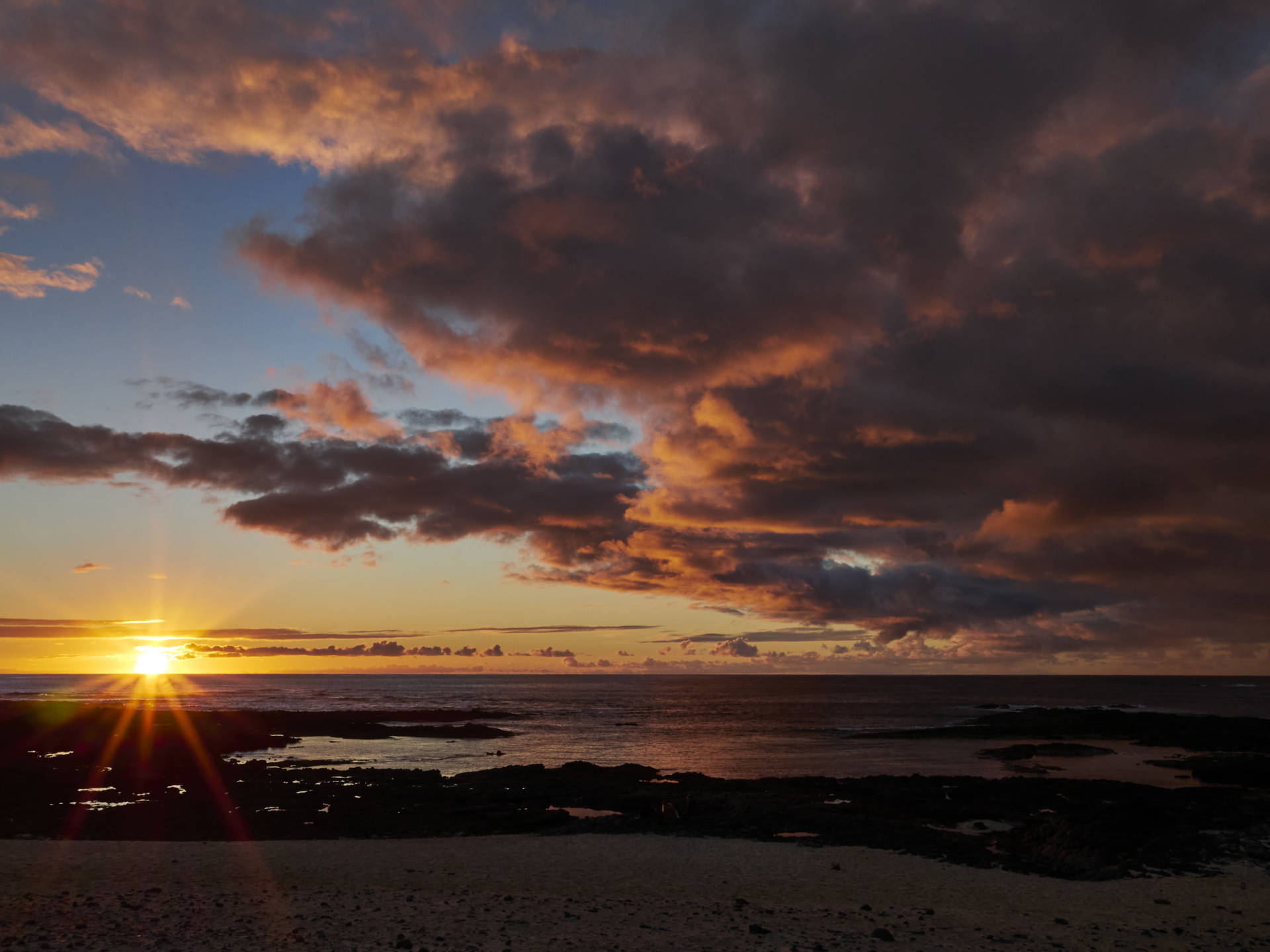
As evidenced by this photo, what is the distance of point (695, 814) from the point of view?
89.7 ft

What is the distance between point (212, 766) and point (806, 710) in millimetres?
77190

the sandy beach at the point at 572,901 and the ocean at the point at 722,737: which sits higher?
the sandy beach at the point at 572,901

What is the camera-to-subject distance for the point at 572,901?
54.4 feet

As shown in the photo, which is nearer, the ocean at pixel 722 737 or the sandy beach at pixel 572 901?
the sandy beach at pixel 572 901

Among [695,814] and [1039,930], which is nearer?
[1039,930]

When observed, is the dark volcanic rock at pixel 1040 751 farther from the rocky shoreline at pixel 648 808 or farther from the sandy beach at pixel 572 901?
the sandy beach at pixel 572 901

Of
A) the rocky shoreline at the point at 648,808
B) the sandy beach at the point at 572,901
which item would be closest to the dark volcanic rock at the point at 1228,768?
the rocky shoreline at the point at 648,808

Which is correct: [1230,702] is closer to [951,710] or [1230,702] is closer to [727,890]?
[951,710]

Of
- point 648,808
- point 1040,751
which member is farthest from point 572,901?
point 1040,751

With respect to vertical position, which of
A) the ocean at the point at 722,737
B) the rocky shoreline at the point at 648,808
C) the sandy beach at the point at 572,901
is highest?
the sandy beach at the point at 572,901

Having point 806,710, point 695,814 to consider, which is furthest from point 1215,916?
point 806,710

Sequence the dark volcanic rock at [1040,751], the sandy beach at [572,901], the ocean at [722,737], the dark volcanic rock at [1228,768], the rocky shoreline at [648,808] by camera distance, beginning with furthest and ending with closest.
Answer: the dark volcanic rock at [1040,751]
the ocean at [722,737]
the dark volcanic rock at [1228,768]
the rocky shoreline at [648,808]
the sandy beach at [572,901]

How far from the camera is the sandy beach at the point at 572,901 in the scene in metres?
14.1

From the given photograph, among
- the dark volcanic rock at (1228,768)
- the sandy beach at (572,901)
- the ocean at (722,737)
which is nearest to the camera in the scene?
the sandy beach at (572,901)
